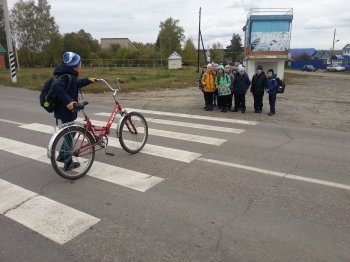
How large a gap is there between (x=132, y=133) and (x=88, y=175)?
1340 mm

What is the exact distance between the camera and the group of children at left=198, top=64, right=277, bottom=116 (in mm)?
10609

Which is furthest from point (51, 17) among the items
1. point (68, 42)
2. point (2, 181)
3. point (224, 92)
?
point (2, 181)

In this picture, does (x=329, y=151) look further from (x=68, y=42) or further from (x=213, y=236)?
(x=68, y=42)

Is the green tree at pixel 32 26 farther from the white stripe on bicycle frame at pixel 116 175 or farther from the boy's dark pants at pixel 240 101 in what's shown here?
the white stripe on bicycle frame at pixel 116 175

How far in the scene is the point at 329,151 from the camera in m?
6.39

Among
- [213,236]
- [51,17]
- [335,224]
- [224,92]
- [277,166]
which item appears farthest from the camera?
[51,17]

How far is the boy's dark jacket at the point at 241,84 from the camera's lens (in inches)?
421

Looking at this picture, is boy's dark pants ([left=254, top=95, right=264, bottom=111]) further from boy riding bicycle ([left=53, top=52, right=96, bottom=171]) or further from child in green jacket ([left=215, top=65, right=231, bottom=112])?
boy riding bicycle ([left=53, top=52, right=96, bottom=171])

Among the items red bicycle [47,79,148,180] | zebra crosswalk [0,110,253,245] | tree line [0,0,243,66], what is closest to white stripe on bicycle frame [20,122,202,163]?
zebra crosswalk [0,110,253,245]

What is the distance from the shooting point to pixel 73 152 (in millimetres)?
4961

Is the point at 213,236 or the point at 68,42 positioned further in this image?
the point at 68,42

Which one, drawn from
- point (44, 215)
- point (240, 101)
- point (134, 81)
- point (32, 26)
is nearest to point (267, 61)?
point (134, 81)

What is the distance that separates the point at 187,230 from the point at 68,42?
73229mm

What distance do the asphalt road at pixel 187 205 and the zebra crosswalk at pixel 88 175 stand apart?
0.02 meters
